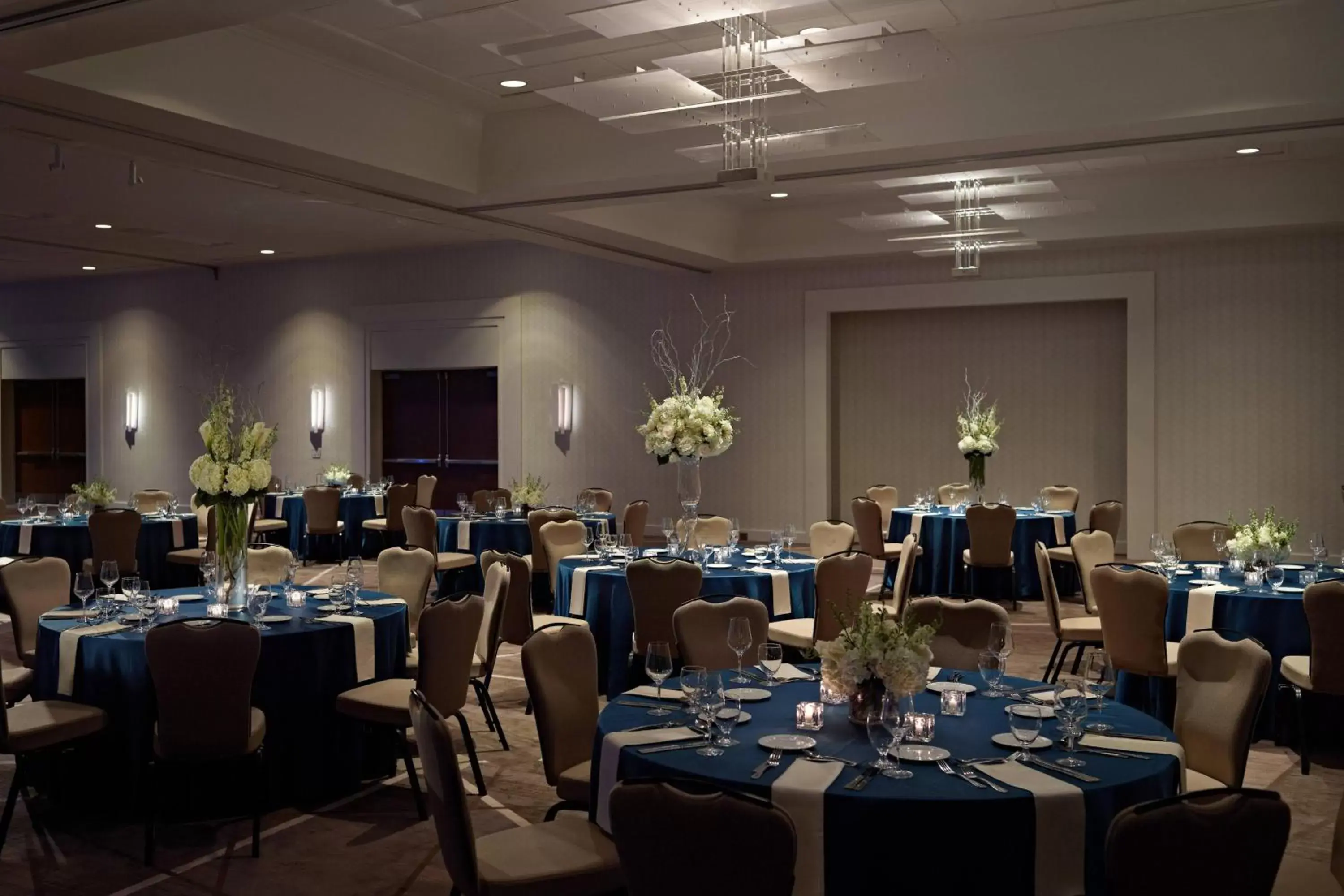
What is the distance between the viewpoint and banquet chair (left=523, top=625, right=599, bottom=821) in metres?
3.97

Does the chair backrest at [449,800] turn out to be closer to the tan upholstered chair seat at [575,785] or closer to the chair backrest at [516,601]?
the tan upholstered chair seat at [575,785]

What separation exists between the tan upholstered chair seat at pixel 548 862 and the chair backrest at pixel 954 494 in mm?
9390

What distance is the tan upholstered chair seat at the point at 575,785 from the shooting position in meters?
3.91

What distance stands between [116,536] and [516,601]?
4.76 meters

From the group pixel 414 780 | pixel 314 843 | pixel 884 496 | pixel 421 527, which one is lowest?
pixel 314 843

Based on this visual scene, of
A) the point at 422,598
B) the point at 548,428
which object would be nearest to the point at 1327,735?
the point at 422,598

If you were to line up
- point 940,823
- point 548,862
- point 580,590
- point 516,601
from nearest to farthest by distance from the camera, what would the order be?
point 940,823 < point 548,862 < point 516,601 < point 580,590

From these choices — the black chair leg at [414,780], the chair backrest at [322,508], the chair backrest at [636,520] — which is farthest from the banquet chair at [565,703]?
the chair backrest at [322,508]

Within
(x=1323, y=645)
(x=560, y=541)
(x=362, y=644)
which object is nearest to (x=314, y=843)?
(x=362, y=644)

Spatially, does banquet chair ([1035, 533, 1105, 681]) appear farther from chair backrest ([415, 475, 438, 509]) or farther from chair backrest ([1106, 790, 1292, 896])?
chair backrest ([415, 475, 438, 509])

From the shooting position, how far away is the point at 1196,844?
2.52 meters

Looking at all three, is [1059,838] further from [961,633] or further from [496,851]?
[961,633]

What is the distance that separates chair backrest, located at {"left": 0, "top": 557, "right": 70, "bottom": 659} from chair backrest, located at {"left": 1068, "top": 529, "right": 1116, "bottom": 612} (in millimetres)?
5803

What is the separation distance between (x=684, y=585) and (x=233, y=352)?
13.9m
